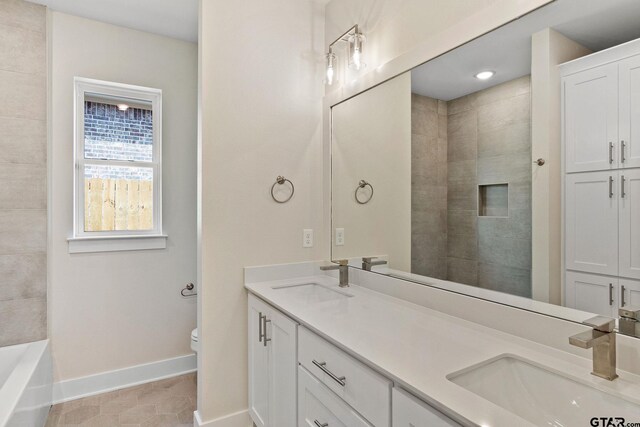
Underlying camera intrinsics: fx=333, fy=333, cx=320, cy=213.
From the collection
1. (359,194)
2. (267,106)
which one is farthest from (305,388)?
(267,106)

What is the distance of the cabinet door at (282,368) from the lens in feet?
4.66

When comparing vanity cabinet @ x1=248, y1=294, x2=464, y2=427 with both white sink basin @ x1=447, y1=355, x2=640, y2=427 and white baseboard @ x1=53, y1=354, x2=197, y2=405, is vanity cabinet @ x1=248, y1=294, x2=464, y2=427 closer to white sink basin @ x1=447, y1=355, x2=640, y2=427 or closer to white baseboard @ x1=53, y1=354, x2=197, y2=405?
white sink basin @ x1=447, y1=355, x2=640, y2=427

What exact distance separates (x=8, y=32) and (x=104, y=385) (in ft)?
8.25

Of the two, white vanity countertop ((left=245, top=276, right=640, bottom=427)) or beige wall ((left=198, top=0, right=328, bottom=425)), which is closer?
white vanity countertop ((left=245, top=276, right=640, bottom=427))

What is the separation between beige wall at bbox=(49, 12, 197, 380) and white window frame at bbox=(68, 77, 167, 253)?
0.15ft

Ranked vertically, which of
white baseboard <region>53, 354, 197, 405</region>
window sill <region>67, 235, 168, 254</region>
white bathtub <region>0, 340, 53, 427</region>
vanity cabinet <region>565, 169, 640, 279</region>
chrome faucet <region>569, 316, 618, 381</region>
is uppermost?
vanity cabinet <region>565, 169, 640, 279</region>

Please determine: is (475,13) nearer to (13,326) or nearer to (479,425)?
(479,425)

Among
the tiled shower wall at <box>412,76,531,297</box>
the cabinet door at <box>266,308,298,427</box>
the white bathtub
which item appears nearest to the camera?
the tiled shower wall at <box>412,76,531,297</box>

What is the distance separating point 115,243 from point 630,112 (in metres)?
2.93

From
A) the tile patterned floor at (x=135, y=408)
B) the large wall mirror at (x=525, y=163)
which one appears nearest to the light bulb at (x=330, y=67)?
the large wall mirror at (x=525, y=163)

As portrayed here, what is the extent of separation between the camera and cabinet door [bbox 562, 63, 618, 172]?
0.95 m

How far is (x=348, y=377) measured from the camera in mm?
1064

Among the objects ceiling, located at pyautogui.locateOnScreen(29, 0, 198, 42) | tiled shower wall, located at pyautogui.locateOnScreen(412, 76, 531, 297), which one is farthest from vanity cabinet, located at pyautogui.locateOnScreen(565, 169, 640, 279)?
ceiling, located at pyautogui.locateOnScreen(29, 0, 198, 42)

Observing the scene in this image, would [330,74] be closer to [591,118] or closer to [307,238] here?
[307,238]
